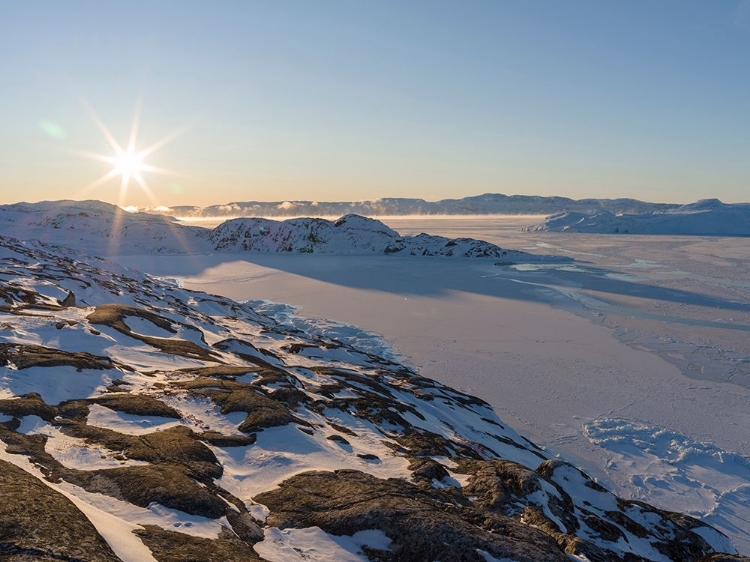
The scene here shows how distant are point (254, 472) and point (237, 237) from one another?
97.2 m

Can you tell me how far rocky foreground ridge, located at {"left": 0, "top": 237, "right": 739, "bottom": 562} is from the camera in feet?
19.5

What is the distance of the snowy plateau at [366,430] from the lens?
6453 mm

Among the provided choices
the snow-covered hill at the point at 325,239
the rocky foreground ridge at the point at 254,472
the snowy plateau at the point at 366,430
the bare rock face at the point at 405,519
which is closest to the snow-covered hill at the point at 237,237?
the snow-covered hill at the point at 325,239

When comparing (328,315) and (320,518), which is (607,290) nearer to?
(328,315)

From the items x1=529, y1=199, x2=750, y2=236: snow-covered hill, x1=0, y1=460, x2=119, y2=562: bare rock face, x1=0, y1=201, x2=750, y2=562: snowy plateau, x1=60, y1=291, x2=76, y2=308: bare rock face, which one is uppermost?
x1=529, y1=199, x2=750, y2=236: snow-covered hill

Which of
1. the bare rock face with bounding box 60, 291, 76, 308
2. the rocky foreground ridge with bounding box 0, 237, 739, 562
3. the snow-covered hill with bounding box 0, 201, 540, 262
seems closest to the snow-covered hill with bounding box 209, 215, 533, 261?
the snow-covered hill with bounding box 0, 201, 540, 262

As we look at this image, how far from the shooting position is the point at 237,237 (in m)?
102

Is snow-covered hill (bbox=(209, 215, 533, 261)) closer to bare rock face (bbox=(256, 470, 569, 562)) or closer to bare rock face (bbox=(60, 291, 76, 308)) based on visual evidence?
bare rock face (bbox=(60, 291, 76, 308))

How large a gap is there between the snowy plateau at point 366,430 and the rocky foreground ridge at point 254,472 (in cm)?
4

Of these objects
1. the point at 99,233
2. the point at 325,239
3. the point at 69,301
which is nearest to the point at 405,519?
the point at 69,301

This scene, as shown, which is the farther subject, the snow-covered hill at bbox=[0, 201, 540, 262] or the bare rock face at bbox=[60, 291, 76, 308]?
the snow-covered hill at bbox=[0, 201, 540, 262]

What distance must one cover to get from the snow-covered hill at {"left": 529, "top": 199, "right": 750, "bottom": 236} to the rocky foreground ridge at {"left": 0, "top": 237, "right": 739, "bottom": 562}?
14137 centimetres

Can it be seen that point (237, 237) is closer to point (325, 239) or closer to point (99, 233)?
point (325, 239)

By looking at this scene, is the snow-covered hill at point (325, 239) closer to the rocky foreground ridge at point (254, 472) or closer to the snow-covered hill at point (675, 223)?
the snow-covered hill at point (675, 223)
